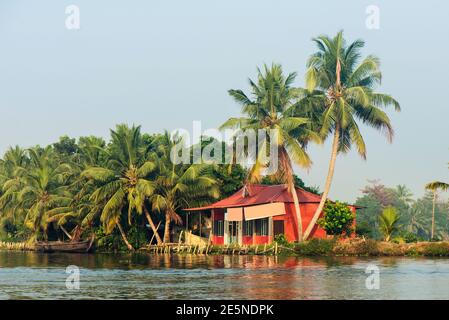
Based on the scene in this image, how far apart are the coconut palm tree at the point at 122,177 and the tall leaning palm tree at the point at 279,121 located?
779 cm

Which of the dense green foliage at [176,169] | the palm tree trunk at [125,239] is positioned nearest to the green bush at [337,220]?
the dense green foliage at [176,169]

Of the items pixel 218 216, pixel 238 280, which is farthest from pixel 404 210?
pixel 238 280

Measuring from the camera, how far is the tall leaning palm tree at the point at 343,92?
44.8 metres

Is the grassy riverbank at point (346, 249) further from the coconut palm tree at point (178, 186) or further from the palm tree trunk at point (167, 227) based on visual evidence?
the palm tree trunk at point (167, 227)

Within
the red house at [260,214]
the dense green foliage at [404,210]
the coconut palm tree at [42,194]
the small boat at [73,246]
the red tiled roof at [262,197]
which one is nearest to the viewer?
the red house at [260,214]

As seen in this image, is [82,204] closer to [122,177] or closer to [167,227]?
[122,177]

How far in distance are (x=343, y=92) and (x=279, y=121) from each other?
4.17m

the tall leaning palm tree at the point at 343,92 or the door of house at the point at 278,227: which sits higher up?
the tall leaning palm tree at the point at 343,92

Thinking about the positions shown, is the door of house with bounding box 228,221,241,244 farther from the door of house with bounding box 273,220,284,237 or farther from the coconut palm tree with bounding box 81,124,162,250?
the coconut palm tree with bounding box 81,124,162,250

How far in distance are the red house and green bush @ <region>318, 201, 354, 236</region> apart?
1.82m

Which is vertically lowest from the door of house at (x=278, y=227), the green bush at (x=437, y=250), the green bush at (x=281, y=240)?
the green bush at (x=437, y=250)

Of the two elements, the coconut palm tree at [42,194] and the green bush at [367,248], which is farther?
the coconut palm tree at [42,194]

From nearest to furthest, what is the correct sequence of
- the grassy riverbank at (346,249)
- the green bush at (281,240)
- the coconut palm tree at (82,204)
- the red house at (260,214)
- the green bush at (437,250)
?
the green bush at (437,250) → the grassy riverbank at (346,249) → the green bush at (281,240) → the red house at (260,214) → the coconut palm tree at (82,204)

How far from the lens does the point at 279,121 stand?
1811 inches
